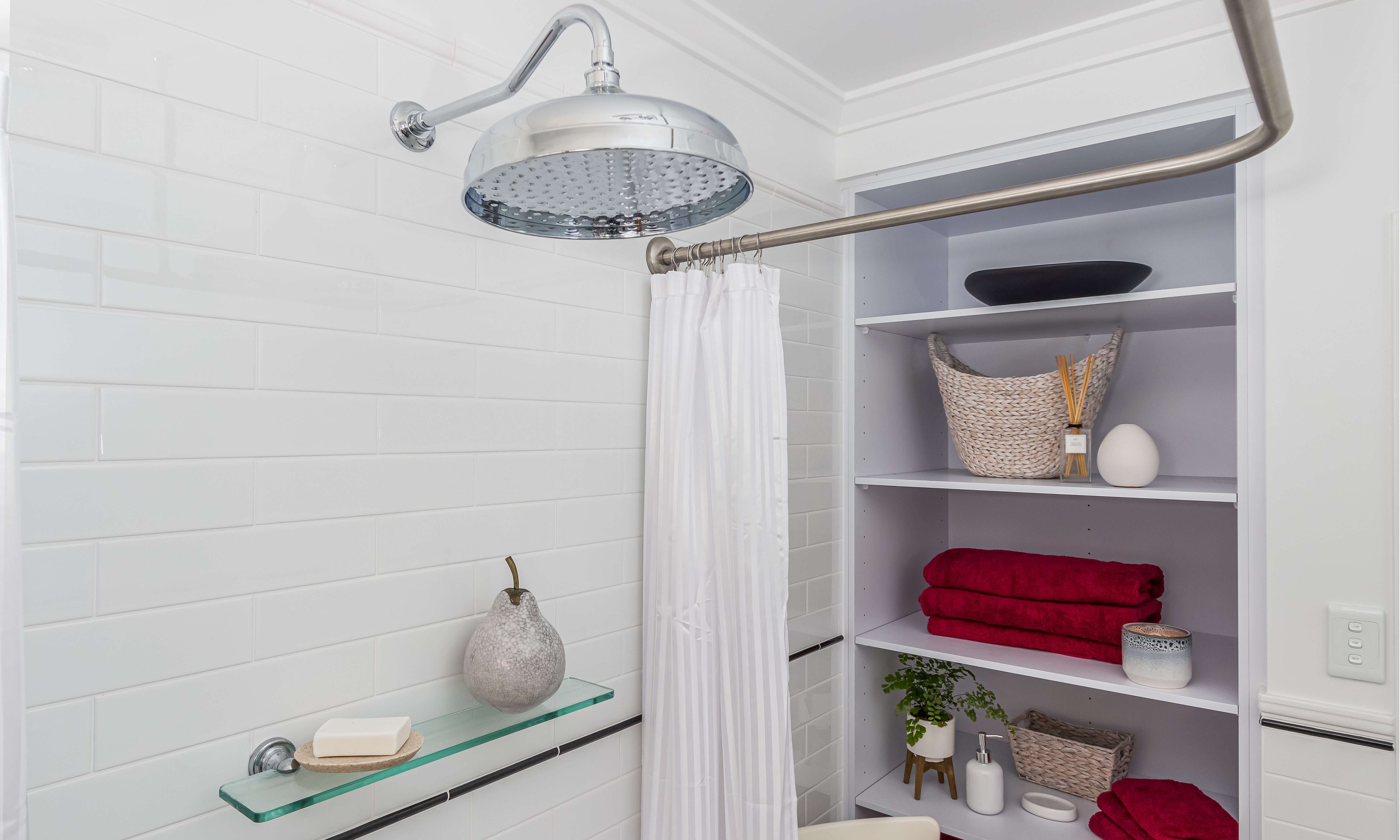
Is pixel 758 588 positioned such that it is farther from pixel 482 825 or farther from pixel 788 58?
pixel 788 58

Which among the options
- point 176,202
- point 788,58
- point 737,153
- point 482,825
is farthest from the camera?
point 788,58

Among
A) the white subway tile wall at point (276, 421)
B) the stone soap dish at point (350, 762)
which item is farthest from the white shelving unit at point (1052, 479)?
the stone soap dish at point (350, 762)

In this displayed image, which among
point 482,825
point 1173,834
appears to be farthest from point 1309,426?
point 482,825

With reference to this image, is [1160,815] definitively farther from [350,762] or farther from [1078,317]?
[350,762]

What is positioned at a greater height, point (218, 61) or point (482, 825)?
point (218, 61)

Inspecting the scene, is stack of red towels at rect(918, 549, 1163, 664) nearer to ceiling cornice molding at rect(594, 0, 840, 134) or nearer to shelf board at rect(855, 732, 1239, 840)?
shelf board at rect(855, 732, 1239, 840)

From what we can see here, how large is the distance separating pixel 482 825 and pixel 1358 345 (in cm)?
156

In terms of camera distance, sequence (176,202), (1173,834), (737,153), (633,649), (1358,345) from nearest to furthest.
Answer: (737,153) → (176,202) → (1358,345) → (633,649) → (1173,834)

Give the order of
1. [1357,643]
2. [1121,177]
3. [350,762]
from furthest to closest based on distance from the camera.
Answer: [1357,643]
[1121,177]
[350,762]

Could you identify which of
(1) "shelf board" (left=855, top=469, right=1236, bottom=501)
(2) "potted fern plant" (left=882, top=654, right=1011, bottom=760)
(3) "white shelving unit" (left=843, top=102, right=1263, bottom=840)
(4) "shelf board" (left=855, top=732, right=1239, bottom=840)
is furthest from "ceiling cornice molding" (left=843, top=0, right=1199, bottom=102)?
(4) "shelf board" (left=855, top=732, right=1239, bottom=840)

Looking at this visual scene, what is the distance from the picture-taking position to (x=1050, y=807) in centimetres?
176

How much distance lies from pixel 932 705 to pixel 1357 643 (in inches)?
33.5

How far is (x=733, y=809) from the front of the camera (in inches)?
52.8

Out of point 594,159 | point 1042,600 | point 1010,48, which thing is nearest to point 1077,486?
point 1042,600
